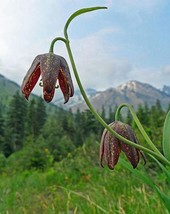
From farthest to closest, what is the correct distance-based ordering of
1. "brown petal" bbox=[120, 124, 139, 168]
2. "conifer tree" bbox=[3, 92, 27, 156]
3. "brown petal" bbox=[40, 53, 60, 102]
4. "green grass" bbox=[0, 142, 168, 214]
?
1. "conifer tree" bbox=[3, 92, 27, 156]
2. "green grass" bbox=[0, 142, 168, 214]
3. "brown petal" bbox=[120, 124, 139, 168]
4. "brown petal" bbox=[40, 53, 60, 102]

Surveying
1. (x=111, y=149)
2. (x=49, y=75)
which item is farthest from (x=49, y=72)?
(x=111, y=149)

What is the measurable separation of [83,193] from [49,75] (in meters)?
2.46

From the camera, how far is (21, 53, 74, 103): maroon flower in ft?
3.30

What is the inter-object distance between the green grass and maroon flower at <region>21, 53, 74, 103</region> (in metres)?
0.74

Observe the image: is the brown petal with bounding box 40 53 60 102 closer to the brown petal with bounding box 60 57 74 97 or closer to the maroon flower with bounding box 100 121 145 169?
the brown petal with bounding box 60 57 74 97

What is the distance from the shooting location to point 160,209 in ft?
5.54

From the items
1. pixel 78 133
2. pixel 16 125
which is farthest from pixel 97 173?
pixel 16 125

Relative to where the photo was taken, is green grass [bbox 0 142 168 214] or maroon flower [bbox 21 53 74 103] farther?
green grass [bbox 0 142 168 214]

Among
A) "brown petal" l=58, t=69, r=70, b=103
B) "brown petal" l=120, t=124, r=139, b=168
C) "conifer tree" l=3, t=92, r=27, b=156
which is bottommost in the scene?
"brown petal" l=120, t=124, r=139, b=168

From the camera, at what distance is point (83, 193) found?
3.33m

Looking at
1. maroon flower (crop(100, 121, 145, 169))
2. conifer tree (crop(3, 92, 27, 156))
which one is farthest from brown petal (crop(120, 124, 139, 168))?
conifer tree (crop(3, 92, 27, 156))

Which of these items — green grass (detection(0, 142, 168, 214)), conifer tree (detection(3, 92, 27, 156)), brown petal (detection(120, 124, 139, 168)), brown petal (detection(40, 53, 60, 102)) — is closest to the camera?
brown petal (detection(40, 53, 60, 102))

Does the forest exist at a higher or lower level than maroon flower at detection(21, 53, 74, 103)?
lower

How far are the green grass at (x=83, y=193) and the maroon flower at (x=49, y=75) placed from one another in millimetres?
737
